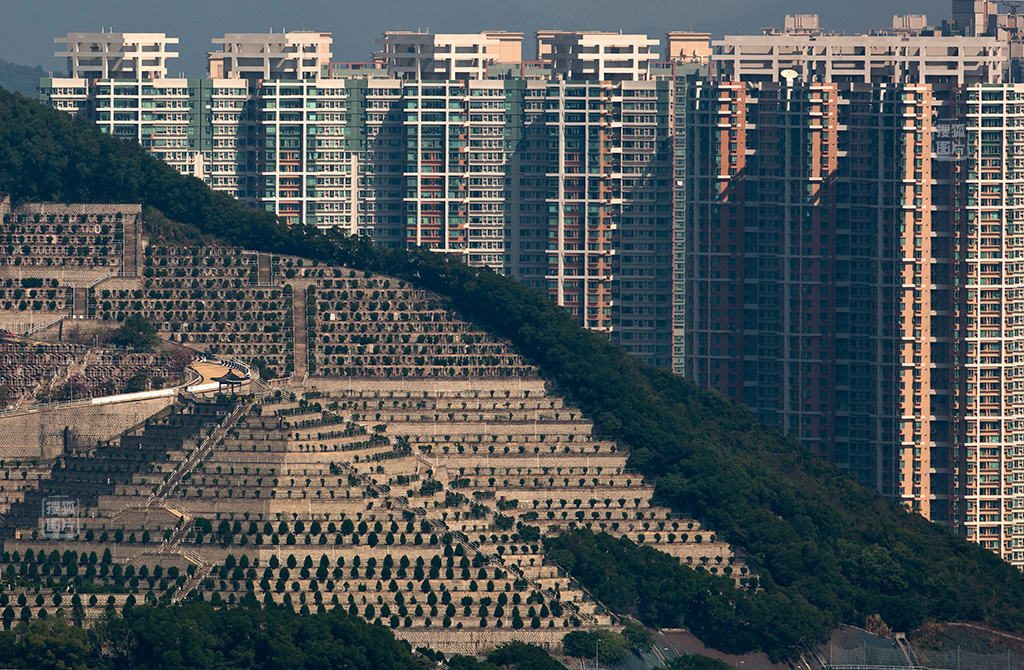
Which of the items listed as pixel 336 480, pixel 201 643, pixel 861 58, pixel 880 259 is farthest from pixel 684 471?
pixel 861 58

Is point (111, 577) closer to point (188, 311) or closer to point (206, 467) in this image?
point (206, 467)

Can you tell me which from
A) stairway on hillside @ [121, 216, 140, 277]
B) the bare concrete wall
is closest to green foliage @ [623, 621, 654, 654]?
the bare concrete wall

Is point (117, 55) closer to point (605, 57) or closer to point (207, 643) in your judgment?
point (605, 57)

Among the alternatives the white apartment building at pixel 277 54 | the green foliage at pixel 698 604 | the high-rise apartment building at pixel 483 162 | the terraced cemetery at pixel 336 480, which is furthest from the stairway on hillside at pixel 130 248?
the green foliage at pixel 698 604

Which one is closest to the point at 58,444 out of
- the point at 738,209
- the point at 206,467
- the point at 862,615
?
the point at 206,467

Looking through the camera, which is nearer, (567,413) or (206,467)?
(206,467)

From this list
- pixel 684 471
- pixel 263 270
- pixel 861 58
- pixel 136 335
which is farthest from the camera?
pixel 861 58
